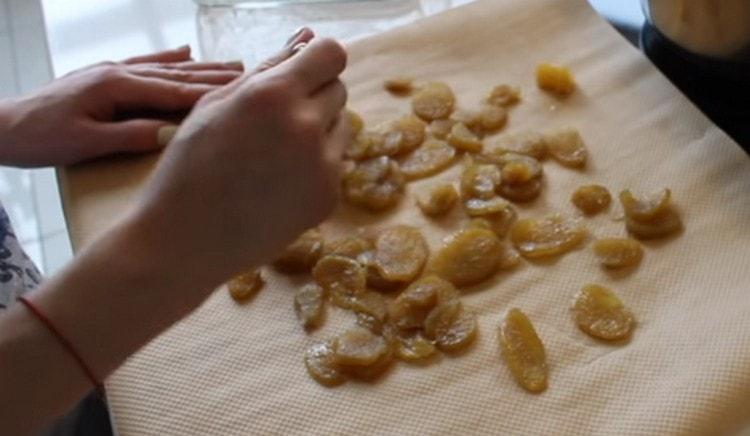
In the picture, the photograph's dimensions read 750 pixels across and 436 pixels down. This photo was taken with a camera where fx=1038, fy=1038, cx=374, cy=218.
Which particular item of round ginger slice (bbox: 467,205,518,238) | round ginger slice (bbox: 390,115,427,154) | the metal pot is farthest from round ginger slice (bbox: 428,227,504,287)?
the metal pot

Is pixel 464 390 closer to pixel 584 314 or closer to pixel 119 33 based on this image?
pixel 584 314

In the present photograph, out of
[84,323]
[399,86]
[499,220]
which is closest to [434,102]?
[399,86]

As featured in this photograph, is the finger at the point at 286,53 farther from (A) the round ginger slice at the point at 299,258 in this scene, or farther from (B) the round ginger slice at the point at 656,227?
(B) the round ginger slice at the point at 656,227

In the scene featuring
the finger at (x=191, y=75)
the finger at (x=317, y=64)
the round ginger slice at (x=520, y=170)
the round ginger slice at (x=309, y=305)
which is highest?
the finger at (x=317, y=64)

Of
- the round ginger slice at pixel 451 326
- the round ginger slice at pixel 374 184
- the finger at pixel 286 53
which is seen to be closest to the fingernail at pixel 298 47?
the finger at pixel 286 53

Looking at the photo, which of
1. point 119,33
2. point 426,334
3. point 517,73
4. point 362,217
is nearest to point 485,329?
point 426,334

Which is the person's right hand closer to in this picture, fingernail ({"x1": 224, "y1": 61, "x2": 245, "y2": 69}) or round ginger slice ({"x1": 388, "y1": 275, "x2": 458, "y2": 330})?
round ginger slice ({"x1": 388, "y1": 275, "x2": 458, "y2": 330})

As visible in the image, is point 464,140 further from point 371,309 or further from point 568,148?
point 371,309
